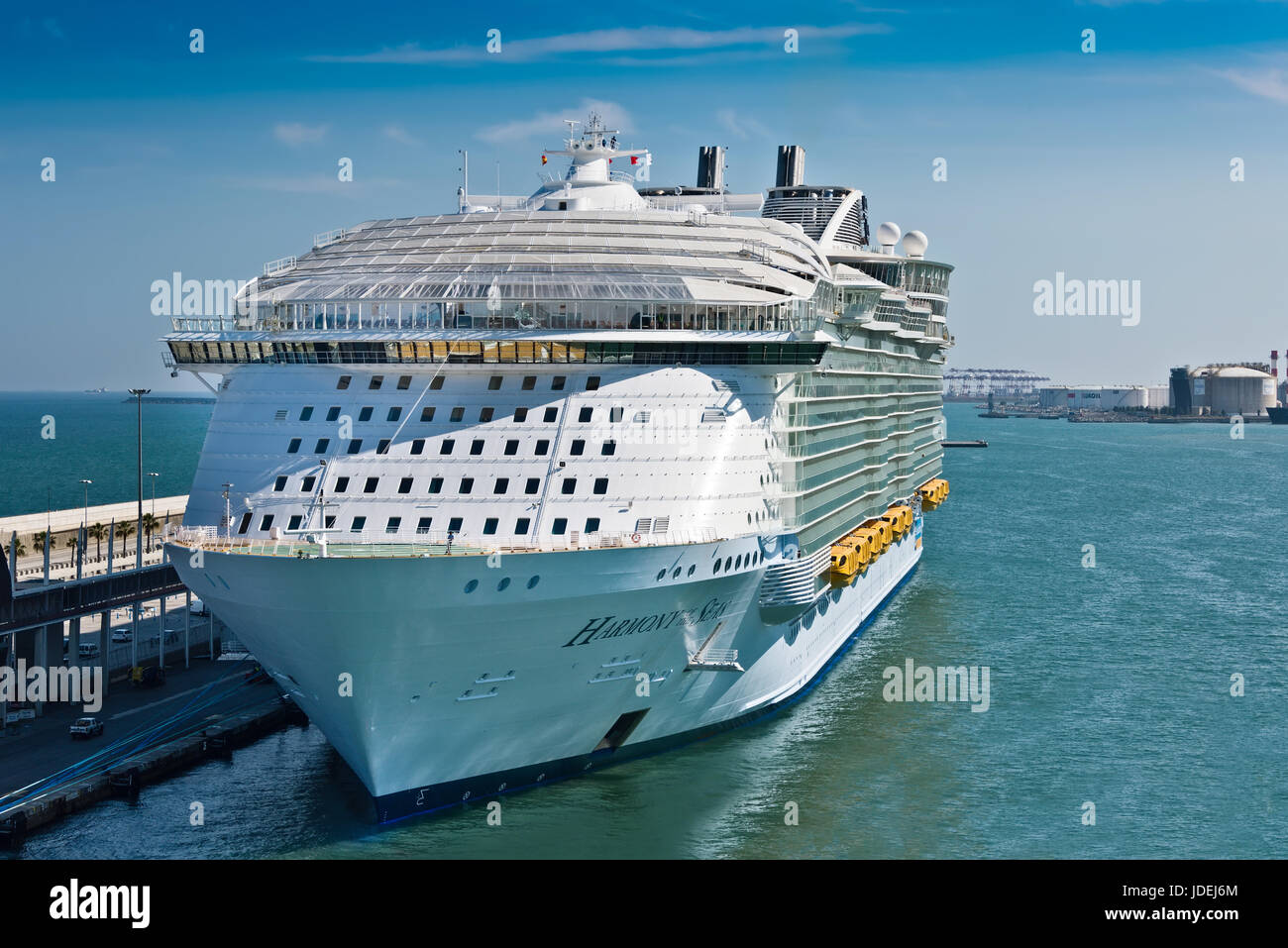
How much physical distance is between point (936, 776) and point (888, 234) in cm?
3539

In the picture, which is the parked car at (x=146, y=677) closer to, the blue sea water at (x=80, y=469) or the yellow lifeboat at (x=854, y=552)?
the yellow lifeboat at (x=854, y=552)

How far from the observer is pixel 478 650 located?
2822cm

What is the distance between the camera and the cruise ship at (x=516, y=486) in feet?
92.4

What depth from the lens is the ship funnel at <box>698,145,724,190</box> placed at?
6156 centimetres

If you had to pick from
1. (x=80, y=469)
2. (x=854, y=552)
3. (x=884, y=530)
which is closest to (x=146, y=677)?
(x=854, y=552)

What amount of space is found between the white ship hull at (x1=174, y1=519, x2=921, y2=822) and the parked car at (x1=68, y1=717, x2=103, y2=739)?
718cm

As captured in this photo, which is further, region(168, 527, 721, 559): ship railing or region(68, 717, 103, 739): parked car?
region(68, 717, 103, 739): parked car

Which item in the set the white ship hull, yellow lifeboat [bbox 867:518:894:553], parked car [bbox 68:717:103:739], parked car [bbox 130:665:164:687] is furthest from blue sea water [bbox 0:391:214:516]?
the white ship hull

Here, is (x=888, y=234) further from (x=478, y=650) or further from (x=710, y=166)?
(x=478, y=650)

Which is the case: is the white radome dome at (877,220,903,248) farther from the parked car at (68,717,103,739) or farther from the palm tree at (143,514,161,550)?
the parked car at (68,717,103,739)

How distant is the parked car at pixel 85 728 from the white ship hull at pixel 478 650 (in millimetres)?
7181

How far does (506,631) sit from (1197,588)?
139 feet

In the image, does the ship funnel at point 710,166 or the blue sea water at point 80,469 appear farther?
the blue sea water at point 80,469

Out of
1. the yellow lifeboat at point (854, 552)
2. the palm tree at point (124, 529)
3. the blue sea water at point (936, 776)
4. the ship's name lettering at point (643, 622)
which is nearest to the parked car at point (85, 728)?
the blue sea water at point (936, 776)
